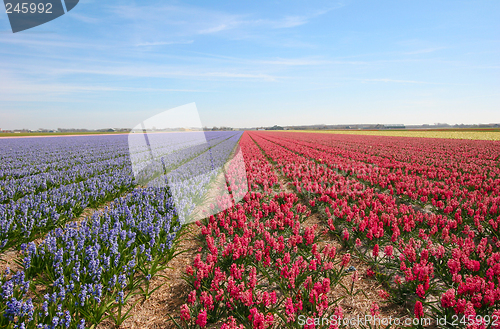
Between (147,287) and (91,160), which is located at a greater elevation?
(91,160)

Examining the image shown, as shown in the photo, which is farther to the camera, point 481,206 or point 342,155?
point 342,155

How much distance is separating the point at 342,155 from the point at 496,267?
51.5 ft

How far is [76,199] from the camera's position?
7.59 metres

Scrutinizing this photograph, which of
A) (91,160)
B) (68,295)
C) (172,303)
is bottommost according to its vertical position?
(172,303)

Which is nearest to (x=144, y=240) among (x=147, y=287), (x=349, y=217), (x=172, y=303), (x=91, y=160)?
(x=147, y=287)

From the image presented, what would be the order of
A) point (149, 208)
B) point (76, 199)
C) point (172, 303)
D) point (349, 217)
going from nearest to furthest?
1. point (172, 303)
2. point (349, 217)
3. point (149, 208)
4. point (76, 199)

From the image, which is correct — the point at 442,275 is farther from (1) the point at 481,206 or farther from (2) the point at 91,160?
(2) the point at 91,160

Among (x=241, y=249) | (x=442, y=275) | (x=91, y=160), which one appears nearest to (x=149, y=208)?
(x=241, y=249)

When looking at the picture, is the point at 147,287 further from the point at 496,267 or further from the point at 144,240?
the point at 496,267

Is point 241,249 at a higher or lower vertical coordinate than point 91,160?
lower

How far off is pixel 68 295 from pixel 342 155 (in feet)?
60.1

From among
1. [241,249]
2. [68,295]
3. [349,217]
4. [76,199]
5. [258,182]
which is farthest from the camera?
[258,182]

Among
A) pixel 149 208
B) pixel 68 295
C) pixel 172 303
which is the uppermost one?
pixel 149 208

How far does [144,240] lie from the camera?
5.23 meters
